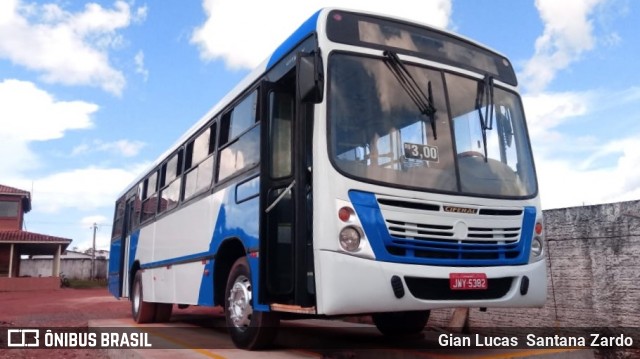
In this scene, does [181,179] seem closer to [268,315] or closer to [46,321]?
[268,315]

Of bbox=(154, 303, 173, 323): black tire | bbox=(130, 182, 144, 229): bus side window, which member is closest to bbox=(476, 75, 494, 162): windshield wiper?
bbox=(154, 303, 173, 323): black tire

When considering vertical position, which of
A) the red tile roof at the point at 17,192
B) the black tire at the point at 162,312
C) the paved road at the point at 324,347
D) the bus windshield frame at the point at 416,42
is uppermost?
the red tile roof at the point at 17,192

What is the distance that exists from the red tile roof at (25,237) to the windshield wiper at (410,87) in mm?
34383

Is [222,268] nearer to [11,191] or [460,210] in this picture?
[460,210]

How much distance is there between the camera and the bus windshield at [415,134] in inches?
189

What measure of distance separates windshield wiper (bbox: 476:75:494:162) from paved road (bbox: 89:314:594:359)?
72.9 inches

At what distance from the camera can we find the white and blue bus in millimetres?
4547

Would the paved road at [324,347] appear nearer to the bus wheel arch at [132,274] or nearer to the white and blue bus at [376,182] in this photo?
the white and blue bus at [376,182]

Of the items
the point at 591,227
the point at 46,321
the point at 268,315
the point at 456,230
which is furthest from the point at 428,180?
the point at 46,321

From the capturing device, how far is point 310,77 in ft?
15.5

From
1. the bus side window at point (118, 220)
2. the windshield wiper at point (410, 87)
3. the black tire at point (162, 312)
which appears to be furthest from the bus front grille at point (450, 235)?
the bus side window at point (118, 220)

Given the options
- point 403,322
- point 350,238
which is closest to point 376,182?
point 350,238

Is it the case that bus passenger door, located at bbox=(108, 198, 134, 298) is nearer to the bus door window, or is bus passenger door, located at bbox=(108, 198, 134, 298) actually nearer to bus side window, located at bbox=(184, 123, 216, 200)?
bus side window, located at bbox=(184, 123, 216, 200)

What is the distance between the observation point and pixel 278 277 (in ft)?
17.5
